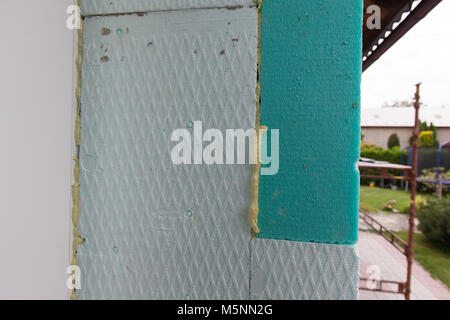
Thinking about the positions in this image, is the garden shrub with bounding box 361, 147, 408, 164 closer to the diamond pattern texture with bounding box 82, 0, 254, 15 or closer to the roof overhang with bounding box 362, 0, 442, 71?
the roof overhang with bounding box 362, 0, 442, 71

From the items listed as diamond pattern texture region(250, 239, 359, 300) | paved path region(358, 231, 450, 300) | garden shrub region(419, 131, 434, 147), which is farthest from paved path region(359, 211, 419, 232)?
diamond pattern texture region(250, 239, 359, 300)

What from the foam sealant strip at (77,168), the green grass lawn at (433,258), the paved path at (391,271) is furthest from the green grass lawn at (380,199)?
the foam sealant strip at (77,168)

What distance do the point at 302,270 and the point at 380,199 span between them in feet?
21.5

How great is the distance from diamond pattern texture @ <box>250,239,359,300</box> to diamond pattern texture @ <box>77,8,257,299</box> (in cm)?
4

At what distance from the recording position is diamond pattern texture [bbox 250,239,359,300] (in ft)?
1.68

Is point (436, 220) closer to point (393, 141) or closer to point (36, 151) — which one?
point (393, 141)

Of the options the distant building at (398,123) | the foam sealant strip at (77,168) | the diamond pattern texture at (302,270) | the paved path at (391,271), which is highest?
the distant building at (398,123)

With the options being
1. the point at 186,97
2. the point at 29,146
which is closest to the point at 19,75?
the point at 29,146

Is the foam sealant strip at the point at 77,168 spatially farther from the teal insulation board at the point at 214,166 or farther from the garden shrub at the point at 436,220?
the garden shrub at the point at 436,220

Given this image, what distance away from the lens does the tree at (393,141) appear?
7323 mm

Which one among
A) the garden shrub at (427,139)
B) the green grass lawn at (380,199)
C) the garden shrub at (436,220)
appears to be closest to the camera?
the garden shrub at (436,220)

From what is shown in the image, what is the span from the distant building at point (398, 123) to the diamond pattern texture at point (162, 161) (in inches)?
319

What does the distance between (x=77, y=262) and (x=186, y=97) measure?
0.52m

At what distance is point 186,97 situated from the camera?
56cm
